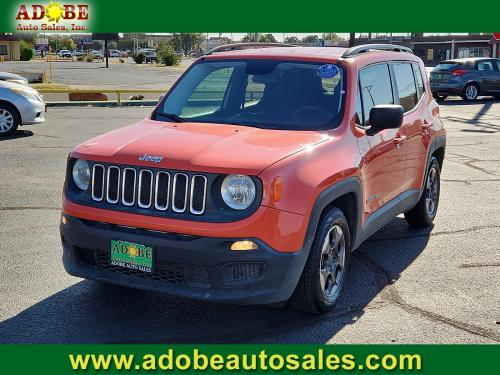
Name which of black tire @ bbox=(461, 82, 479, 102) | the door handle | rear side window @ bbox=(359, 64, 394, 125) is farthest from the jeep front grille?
black tire @ bbox=(461, 82, 479, 102)

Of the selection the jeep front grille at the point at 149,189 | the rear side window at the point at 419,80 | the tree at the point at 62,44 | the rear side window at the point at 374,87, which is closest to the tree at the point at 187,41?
the tree at the point at 62,44

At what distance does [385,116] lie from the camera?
509cm

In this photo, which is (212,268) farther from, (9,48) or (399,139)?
(9,48)

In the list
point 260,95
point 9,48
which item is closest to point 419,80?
point 260,95

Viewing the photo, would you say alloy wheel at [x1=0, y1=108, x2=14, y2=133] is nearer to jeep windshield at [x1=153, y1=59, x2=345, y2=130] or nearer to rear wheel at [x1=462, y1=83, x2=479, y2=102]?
jeep windshield at [x1=153, y1=59, x2=345, y2=130]

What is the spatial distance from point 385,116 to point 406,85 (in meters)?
1.54

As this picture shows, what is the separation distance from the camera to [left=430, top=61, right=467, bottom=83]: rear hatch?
79.5 ft

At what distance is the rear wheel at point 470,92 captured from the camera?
24.5m

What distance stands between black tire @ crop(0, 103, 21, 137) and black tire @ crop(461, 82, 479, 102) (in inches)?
661

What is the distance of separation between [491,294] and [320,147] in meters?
1.88

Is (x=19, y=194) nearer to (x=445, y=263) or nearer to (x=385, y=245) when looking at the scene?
(x=385, y=245)

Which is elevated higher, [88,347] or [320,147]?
Answer: [320,147]

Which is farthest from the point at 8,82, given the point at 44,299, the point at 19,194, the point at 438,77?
the point at 438,77

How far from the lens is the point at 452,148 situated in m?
12.9
